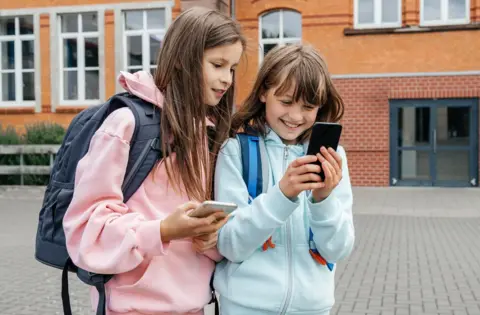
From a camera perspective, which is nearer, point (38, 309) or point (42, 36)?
point (38, 309)

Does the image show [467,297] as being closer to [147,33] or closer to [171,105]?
[171,105]

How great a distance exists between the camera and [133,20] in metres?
18.9

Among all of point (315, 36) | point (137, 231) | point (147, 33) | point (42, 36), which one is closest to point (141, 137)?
point (137, 231)

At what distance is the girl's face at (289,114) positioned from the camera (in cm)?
201


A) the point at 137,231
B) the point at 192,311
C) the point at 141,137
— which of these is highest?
the point at 141,137

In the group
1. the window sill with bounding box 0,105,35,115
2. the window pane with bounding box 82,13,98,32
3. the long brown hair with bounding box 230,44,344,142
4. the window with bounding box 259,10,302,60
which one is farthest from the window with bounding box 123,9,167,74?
the long brown hair with bounding box 230,44,344,142

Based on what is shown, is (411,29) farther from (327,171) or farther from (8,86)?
(327,171)

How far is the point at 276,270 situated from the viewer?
196 cm

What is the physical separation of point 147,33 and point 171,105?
17.3 meters

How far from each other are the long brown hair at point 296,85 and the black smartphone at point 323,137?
9.7 inches

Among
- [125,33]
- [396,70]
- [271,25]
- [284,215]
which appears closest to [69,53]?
[125,33]

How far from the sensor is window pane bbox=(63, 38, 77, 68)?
19.4 m

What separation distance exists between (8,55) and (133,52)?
A: 4229 mm

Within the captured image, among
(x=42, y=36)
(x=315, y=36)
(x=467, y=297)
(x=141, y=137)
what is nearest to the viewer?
(x=141, y=137)
